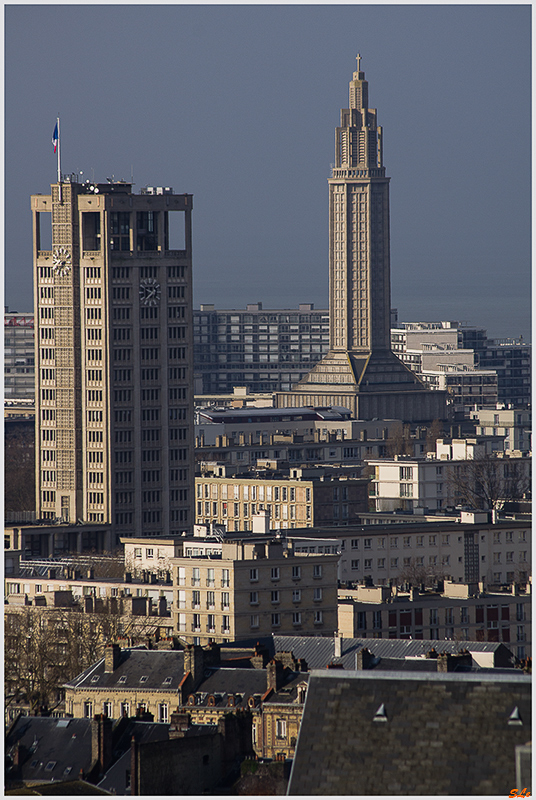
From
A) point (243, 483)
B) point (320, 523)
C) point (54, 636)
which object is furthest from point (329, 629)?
A: point (243, 483)

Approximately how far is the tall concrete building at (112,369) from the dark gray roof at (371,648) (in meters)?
94.4

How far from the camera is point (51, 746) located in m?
75.7

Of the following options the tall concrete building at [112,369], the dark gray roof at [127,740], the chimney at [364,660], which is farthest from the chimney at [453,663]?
the tall concrete building at [112,369]

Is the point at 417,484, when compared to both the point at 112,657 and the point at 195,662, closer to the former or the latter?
the point at 112,657

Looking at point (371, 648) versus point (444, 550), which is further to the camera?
point (444, 550)

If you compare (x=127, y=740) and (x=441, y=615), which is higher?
(x=127, y=740)

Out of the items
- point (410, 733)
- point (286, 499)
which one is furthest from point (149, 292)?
point (410, 733)

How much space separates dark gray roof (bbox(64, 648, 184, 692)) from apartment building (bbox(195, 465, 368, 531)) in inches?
3078

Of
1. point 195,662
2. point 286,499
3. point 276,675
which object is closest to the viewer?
point 276,675

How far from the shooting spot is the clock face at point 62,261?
190137mm

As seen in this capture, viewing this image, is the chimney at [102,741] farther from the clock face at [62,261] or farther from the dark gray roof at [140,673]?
the clock face at [62,261]

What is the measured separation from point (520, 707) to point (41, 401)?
498 feet

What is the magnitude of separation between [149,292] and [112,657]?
4022 inches

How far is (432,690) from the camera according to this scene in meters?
42.8
